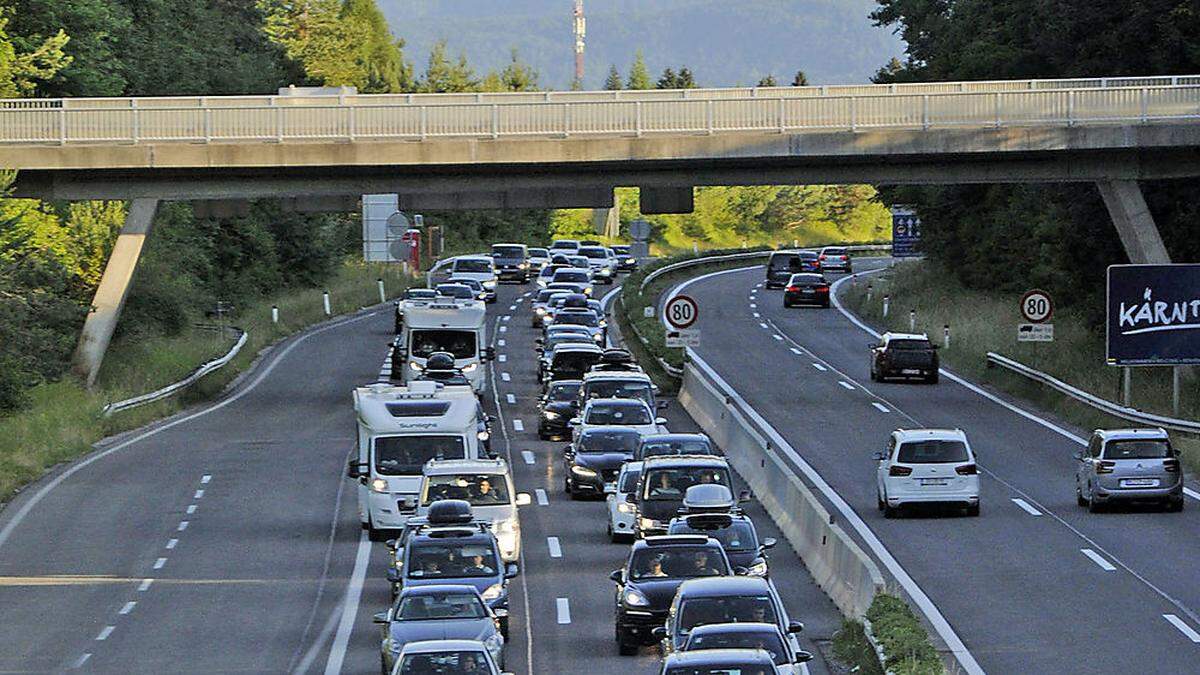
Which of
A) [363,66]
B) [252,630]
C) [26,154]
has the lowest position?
[252,630]

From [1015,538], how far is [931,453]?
3.12m

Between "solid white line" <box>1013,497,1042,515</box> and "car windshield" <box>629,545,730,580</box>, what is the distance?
37.9 ft

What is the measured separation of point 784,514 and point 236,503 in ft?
37.3

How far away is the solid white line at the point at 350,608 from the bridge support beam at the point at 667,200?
20.1 metres

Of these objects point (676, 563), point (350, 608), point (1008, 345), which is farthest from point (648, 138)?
point (676, 563)

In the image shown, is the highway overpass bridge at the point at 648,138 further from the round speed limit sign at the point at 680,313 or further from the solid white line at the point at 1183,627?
the solid white line at the point at 1183,627

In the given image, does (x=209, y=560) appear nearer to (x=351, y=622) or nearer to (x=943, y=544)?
(x=351, y=622)

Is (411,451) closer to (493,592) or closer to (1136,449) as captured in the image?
(493,592)

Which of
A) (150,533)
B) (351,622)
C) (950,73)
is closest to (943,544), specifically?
(351,622)

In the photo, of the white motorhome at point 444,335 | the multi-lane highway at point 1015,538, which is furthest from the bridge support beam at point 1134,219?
the white motorhome at point 444,335

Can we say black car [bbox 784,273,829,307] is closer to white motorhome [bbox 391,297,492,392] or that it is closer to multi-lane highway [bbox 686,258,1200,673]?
multi-lane highway [bbox 686,258,1200,673]

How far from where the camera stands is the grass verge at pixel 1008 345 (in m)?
50.1

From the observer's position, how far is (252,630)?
27703 mm

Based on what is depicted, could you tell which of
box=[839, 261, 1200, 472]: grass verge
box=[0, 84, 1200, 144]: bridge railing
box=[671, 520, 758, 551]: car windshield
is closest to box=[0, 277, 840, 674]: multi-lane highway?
box=[671, 520, 758, 551]: car windshield
